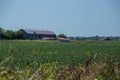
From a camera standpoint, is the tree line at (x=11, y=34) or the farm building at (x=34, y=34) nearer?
the tree line at (x=11, y=34)

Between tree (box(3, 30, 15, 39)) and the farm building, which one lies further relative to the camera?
the farm building

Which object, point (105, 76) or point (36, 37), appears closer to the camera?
point (105, 76)

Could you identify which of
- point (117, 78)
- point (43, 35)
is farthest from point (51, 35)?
point (117, 78)

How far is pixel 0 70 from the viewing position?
3.09m

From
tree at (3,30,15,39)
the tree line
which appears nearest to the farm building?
the tree line

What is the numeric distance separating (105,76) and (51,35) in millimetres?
130289

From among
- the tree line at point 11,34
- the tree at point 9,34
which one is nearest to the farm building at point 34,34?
the tree line at point 11,34

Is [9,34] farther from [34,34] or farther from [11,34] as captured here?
[34,34]

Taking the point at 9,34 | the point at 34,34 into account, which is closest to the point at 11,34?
the point at 9,34

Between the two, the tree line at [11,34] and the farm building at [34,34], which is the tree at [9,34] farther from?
the farm building at [34,34]

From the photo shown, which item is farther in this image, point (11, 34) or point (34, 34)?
point (34, 34)

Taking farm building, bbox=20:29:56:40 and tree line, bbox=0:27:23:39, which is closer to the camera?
tree line, bbox=0:27:23:39

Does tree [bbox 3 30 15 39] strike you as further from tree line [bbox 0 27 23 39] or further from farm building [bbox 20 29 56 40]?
farm building [bbox 20 29 56 40]

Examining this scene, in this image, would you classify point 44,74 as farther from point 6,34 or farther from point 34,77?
point 6,34
